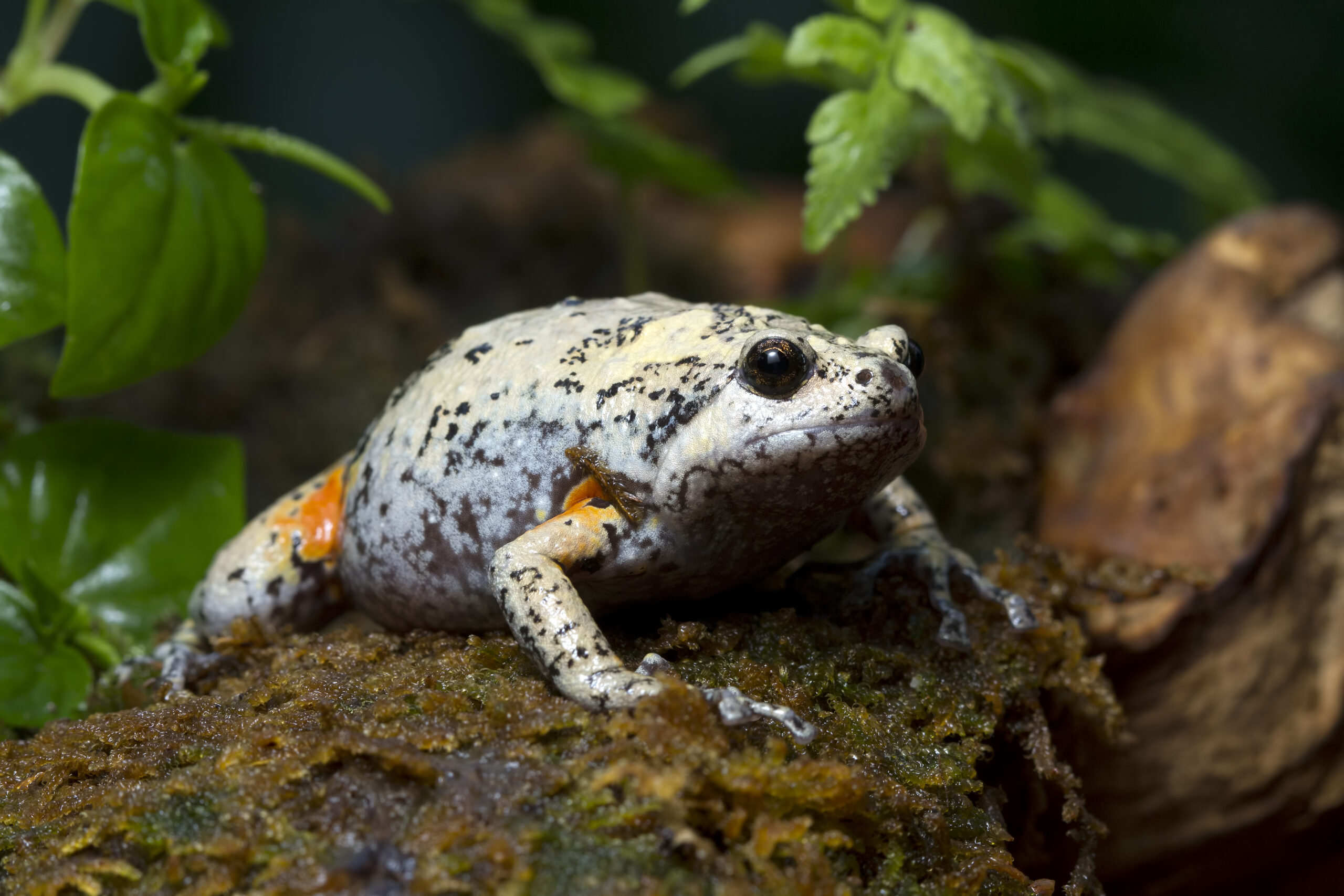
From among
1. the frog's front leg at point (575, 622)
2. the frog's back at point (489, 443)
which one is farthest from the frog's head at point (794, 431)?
the frog's front leg at point (575, 622)

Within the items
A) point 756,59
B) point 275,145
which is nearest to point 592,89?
point 756,59

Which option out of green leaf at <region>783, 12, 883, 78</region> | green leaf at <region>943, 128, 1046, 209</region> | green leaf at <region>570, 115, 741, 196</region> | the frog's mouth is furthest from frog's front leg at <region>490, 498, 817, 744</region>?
green leaf at <region>943, 128, 1046, 209</region>

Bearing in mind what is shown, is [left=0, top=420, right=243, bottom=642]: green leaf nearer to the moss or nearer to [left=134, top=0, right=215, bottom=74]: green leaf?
the moss

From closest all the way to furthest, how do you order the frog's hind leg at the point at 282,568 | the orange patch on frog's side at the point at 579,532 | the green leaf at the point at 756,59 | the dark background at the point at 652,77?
the orange patch on frog's side at the point at 579,532, the frog's hind leg at the point at 282,568, the green leaf at the point at 756,59, the dark background at the point at 652,77

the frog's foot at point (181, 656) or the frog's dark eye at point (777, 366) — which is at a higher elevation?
the frog's dark eye at point (777, 366)

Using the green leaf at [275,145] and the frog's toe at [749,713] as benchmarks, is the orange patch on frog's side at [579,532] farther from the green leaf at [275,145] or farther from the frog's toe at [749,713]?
the green leaf at [275,145]

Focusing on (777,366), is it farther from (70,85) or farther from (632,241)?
(632,241)

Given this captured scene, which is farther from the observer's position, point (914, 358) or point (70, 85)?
point (70, 85)
